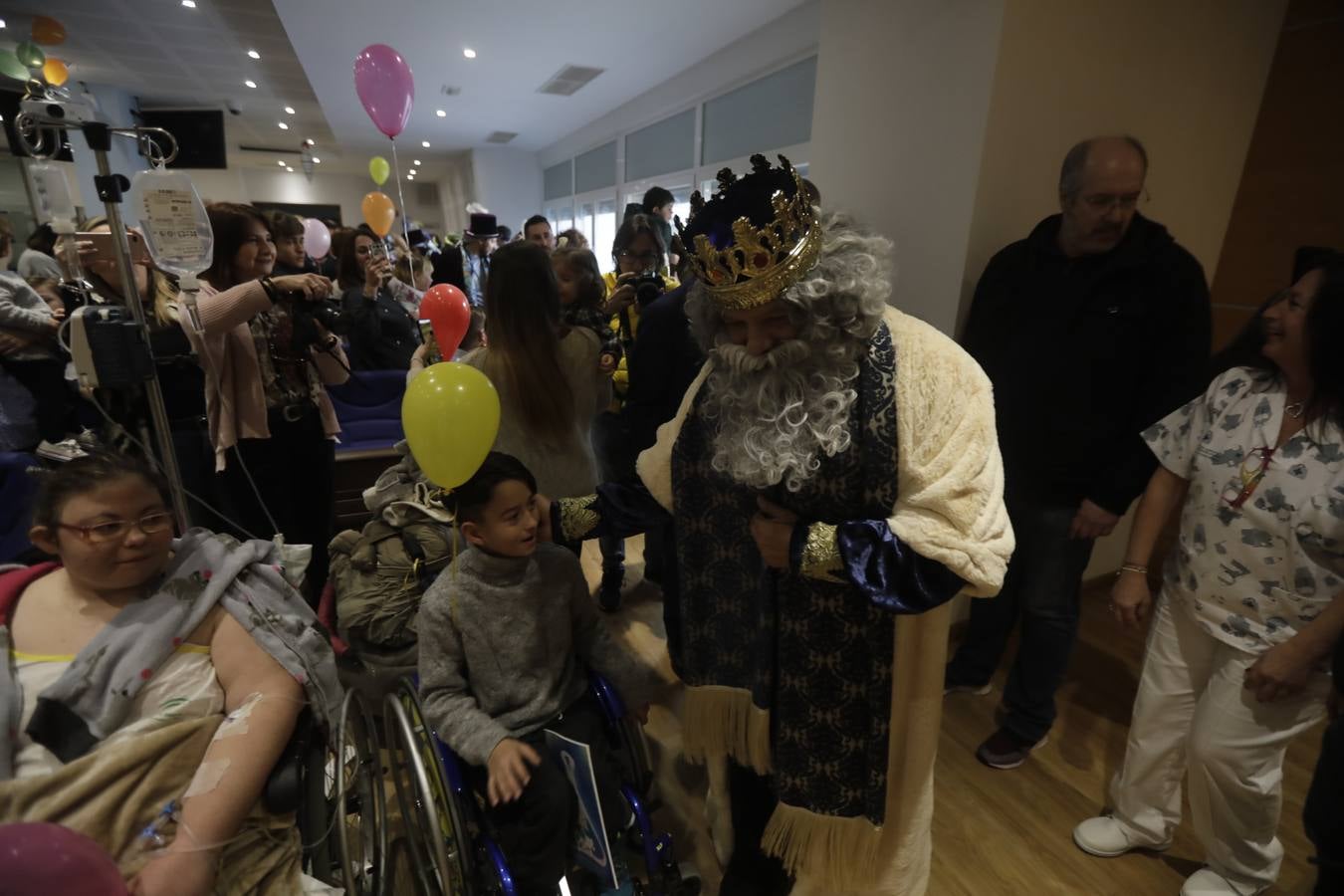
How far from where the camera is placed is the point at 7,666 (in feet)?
3.22

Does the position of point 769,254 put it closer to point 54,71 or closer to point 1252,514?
point 1252,514

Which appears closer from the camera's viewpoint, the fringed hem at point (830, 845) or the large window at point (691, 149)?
the fringed hem at point (830, 845)

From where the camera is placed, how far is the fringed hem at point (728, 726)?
4.21 ft

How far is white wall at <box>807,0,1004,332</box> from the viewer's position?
6.20ft

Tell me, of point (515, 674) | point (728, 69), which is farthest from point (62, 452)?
point (728, 69)

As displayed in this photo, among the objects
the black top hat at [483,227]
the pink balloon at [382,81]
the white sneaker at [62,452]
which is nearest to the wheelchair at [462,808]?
the white sneaker at [62,452]

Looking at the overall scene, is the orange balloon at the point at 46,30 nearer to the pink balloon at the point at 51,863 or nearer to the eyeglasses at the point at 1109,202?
the pink balloon at the point at 51,863

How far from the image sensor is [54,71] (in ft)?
18.3

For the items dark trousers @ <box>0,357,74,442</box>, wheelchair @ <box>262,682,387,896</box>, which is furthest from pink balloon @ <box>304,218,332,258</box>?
wheelchair @ <box>262,682,387,896</box>

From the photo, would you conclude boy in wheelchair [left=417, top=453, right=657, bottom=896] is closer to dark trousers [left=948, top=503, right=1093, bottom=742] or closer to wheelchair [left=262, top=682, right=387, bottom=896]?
wheelchair [left=262, top=682, right=387, bottom=896]

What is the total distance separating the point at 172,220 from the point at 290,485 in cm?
95

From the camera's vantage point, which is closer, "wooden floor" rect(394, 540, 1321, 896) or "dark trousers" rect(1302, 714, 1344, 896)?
"dark trousers" rect(1302, 714, 1344, 896)

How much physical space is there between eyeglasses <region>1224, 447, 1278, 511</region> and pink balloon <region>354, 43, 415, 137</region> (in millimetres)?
3541

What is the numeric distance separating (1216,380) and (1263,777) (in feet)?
2.93
